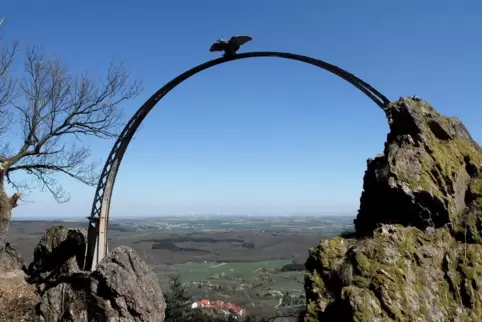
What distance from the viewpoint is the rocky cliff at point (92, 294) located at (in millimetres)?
8812

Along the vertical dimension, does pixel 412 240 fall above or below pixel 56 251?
above

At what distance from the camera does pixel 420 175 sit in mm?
7117

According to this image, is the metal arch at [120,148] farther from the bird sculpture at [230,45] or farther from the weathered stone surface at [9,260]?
the weathered stone surface at [9,260]

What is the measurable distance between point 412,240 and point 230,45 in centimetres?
787

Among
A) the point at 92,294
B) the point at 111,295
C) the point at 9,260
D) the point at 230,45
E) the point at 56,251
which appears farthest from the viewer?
the point at 56,251

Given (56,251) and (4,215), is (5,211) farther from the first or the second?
(56,251)

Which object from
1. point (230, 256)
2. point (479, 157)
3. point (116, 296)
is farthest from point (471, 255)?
point (230, 256)

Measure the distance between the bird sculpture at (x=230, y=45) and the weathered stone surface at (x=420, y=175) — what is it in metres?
5.10

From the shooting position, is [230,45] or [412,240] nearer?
[412,240]

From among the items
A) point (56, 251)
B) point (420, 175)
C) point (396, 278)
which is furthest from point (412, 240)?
point (56, 251)

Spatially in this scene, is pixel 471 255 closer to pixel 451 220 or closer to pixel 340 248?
pixel 451 220

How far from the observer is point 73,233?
12.5m

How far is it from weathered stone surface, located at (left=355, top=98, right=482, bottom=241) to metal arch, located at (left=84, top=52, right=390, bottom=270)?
274 centimetres

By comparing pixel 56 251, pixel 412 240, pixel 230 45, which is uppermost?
pixel 230 45
